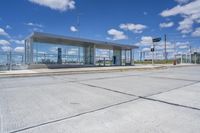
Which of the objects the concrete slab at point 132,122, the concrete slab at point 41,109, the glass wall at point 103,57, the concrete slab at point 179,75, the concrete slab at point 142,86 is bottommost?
the concrete slab at point 132,122

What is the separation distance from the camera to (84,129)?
3428 millimetres

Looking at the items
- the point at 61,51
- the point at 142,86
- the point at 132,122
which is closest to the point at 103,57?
the point at 61,51

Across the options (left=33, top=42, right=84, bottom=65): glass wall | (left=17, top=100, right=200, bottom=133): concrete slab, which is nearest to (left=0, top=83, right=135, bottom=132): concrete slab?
(left=17, top=100, right=200, bottom=133): concrete slab

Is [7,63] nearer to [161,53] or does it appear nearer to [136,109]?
[136,109]

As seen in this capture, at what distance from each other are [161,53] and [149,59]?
5.03m

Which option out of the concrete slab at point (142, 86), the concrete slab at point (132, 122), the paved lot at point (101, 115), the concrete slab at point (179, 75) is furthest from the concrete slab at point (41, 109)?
the concrete slab at point (179, 75)

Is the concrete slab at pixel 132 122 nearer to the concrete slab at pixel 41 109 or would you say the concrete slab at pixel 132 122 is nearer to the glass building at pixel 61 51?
the concrete slab at pixel 41 109

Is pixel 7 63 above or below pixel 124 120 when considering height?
above

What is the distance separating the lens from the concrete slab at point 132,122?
3.39m

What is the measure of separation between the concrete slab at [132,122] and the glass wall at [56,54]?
65.4 feet

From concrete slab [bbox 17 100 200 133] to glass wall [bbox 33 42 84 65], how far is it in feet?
65.4

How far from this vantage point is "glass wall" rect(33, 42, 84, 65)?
2336cm

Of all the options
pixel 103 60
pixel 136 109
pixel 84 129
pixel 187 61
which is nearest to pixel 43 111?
pixel 84 129

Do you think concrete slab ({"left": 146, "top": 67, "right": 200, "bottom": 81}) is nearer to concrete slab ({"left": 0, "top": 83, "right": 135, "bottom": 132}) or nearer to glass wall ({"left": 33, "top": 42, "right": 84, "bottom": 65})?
concrete slab ({"left": 0, "top": 83, "right": 135, "bottom": 132})
